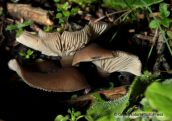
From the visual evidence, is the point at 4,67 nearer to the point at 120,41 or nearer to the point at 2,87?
the point at 2,87

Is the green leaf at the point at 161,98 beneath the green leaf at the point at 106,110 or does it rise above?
above

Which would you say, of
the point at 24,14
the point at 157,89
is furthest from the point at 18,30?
the point at 157,89

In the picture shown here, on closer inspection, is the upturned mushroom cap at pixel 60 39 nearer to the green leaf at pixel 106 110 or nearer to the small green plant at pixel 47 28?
the small green plant at pixel 47 28

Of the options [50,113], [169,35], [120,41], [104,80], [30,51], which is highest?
[169,35]


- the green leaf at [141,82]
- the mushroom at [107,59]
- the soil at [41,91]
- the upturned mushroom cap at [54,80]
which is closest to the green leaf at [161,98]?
the green leaf at [141,82]

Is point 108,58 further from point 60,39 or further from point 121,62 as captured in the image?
point 60,39

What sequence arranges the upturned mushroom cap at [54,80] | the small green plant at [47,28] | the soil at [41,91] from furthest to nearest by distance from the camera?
the small green plant at [47,28] < the soil at [41,91] < the upturned mushroom cap at [54,80]

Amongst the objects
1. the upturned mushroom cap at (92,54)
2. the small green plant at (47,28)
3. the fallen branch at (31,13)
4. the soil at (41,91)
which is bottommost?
the soil at (41,91)
